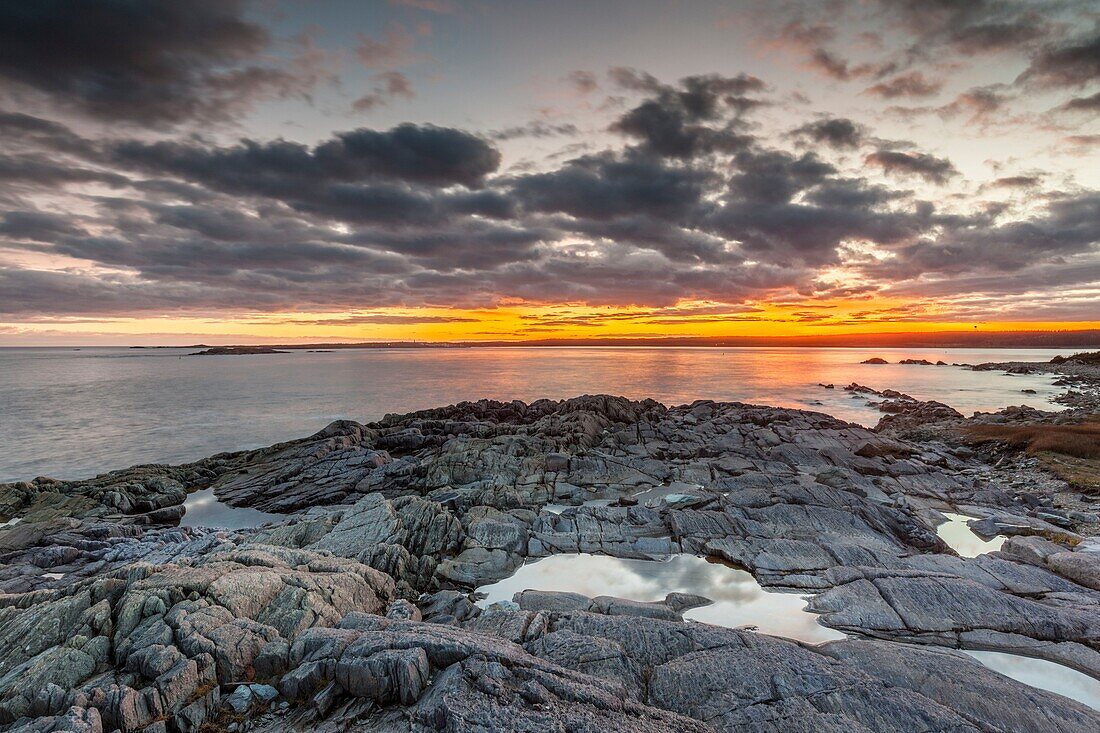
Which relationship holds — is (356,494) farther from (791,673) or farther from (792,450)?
(792,450)

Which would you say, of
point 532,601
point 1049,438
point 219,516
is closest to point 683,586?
point 532,601

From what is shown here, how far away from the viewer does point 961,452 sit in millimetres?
33969

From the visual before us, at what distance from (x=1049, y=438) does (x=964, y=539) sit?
827 inches

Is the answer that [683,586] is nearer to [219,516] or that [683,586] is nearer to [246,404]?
[219,516]

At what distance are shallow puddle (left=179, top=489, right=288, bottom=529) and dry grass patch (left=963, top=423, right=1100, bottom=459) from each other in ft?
158

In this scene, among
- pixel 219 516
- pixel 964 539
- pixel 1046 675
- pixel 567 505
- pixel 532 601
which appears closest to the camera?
pixel 1046 675

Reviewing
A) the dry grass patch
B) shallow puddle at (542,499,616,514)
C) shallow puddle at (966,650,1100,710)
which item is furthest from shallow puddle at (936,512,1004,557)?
the dry grass patch

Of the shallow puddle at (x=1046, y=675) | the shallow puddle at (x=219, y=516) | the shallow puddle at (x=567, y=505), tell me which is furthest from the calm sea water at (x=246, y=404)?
the shallow puddle at (x=1046, y=675)

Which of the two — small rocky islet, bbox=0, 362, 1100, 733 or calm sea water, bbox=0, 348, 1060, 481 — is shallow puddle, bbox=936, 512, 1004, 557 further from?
calm sea water, bbox=0, 348, 1060, 481

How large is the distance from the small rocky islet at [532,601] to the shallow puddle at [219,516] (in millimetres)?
709

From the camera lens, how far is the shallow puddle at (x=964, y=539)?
738 inches

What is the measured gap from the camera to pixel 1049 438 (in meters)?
32.2

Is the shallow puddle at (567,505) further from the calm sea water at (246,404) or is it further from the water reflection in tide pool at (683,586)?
the calm sea water at (246,404)

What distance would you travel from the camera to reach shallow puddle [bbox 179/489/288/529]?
2528cm
